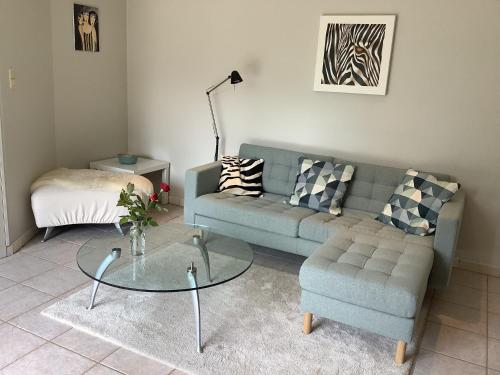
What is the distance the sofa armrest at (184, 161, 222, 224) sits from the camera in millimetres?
3666

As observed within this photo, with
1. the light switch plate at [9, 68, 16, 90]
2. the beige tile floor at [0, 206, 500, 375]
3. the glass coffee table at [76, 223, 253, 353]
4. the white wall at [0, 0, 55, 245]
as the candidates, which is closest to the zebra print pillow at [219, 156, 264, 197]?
the beige tile floor at [0, 206, 500, 375]

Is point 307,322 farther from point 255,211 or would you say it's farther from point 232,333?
point 255,211

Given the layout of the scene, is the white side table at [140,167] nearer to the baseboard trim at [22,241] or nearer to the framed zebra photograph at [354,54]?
the baseboard trim at [22,241]

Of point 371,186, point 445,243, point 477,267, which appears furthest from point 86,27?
point 477,267

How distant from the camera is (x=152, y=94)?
15.6 ft

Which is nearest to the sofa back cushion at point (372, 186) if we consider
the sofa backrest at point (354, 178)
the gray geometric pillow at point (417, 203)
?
the sofa backrest at point (354, 178)

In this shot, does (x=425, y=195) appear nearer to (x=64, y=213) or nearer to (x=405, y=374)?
(x=405, y=374)

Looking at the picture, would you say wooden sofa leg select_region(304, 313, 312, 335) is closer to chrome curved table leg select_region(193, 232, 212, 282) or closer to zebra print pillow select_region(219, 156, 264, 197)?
chrome curved table leg select_region(193, 232, 212, 282)

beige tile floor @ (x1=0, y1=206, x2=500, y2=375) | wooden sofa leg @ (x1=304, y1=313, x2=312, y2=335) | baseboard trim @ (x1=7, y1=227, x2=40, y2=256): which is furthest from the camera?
baseboard trim @ (x1=7, y1=227, x2=40, y2=256)

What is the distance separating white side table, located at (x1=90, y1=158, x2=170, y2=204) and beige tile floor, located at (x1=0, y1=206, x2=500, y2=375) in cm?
91

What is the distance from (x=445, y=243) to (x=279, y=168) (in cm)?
151

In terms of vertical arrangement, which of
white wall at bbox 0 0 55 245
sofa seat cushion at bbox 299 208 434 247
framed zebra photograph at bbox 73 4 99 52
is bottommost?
sofa seat cushion at bbox 299 208 434 247

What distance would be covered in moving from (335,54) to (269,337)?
2375 millimetres

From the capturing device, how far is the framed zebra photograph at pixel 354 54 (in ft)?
11.9
